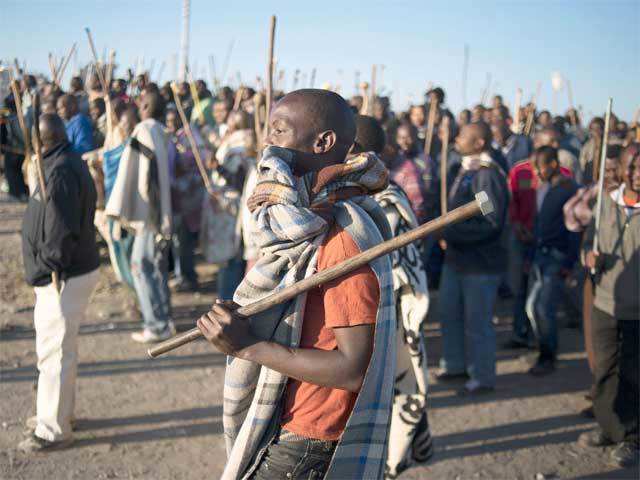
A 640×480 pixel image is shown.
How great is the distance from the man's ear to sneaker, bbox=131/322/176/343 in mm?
4479

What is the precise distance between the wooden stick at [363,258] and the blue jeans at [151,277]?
4225 mm

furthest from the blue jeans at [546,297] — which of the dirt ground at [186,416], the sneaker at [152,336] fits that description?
the sneaker at [152,336]

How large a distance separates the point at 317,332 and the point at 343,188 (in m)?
0.44

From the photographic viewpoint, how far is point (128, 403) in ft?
16.2

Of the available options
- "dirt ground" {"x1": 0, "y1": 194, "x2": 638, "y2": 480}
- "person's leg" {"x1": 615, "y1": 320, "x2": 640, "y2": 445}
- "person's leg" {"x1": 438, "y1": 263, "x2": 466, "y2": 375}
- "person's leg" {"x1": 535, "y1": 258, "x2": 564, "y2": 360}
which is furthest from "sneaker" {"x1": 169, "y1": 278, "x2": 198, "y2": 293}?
"person's leg" {"x1": 615, "y1": 320, "x2": 640, "y2": 445}

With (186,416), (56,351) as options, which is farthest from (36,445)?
(186,416)

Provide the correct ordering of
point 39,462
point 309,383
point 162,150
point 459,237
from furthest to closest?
1. point 162,150
2. point 459,237
3. point 39,462
4. point 309,383

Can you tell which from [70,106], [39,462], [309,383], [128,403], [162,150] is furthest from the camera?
[70,106]

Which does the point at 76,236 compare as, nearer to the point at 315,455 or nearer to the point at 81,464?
the point at 81,464

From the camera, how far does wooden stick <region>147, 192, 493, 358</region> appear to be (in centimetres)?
160

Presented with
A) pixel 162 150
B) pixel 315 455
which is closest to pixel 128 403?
pixel 162 150

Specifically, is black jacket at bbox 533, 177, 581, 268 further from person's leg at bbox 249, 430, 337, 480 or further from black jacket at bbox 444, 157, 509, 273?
person's leg at bbox 249, 430, 337, 480

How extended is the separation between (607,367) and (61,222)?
11.8 feet

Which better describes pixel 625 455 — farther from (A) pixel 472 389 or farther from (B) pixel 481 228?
A: (B) pixel 481 228
